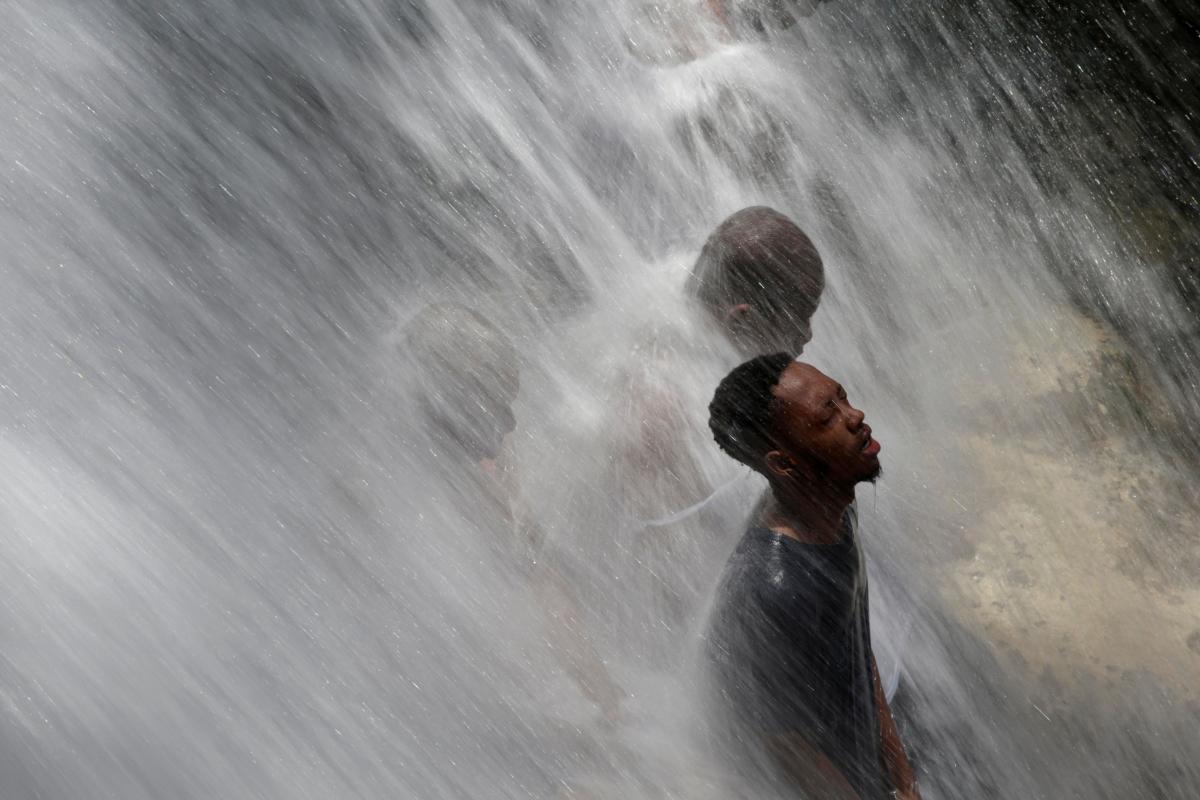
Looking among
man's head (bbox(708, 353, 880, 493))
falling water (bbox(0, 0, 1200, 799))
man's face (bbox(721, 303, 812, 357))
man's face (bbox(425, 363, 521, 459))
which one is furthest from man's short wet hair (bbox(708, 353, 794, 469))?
man's face (bbox(425, 363, 521, 459))

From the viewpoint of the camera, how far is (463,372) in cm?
355

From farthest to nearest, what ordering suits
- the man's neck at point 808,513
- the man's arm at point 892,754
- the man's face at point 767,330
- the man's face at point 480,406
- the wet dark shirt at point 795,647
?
the man's face at point 480,406
the man's face at point 767,330
the man's arm at point 892,754
the man's neck at point 808,513
the wet dark shirt at point 795,647

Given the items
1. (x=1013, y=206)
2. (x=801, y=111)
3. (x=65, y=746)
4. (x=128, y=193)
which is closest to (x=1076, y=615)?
(x=1013, y=206)

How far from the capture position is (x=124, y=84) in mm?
5375

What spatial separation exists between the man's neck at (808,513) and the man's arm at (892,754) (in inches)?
15.0

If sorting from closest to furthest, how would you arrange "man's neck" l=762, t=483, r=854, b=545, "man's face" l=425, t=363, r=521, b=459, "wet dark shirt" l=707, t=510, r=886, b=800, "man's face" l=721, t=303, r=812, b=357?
"wet dark shirt" l=707, t=510, r=886, b=800 < "man's neck" l=762, t=483, r=854, b=545 < "man's face" l=721, t=303, r=812, b=357 < "man's face" l=425, t=363, r=521, b=459

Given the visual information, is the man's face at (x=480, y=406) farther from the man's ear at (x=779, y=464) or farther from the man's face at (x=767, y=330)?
the man's ear at (x=779, y=464)

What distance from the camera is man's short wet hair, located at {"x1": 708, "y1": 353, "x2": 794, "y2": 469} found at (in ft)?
8.44

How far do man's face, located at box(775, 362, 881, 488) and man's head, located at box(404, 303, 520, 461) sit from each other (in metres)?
1.25

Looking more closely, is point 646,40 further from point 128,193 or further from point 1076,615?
point 1076,615

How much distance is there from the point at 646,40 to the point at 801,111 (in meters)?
0.84

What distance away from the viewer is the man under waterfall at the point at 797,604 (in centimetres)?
237

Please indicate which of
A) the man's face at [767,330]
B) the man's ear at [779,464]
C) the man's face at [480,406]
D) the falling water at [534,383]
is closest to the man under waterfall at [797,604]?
the man's ear at [779,464]

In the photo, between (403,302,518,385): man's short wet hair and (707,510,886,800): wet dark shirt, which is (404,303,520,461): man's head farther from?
(707,510,886,800): wet dark shirt
